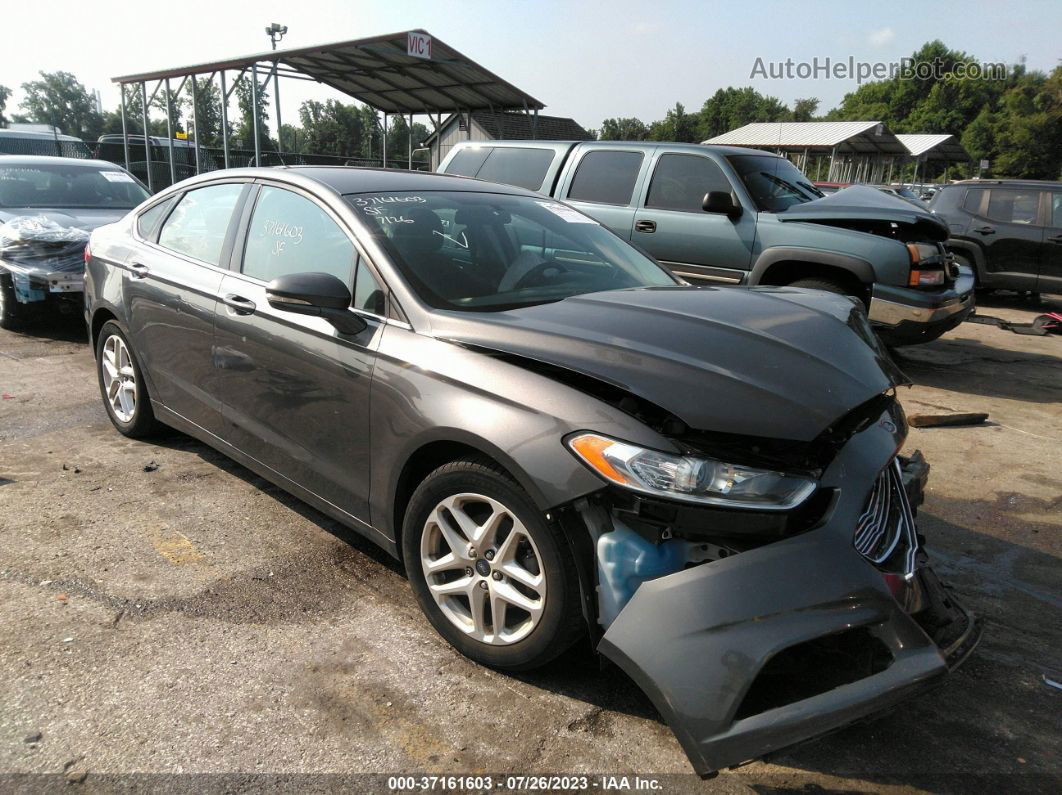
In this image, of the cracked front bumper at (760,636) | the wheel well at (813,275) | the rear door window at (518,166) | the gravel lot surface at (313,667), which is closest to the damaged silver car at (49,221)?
the gravel lot surface at (313,667)

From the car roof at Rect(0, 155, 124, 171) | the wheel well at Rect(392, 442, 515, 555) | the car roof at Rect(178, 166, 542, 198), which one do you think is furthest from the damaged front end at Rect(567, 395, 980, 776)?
the car roof at Rect(0, 155, 124, 171)

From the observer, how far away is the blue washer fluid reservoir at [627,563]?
2111 mm

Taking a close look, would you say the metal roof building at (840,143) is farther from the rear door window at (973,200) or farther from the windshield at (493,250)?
the windshield at (493,250)

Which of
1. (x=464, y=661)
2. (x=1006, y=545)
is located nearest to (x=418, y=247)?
(x=464, y=661)

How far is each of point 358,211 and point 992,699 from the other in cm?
291

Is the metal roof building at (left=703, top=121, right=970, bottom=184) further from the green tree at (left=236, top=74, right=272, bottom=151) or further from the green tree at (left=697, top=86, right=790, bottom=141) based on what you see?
the green tree at (left=697, top=86, right=790, bottom=141)

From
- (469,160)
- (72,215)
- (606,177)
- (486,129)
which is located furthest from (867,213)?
(486,129)

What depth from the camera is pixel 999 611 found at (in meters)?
3.12

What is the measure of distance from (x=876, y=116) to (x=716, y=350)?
11095 centimetres

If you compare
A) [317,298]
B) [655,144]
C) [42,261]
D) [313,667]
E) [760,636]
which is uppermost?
[655,144]

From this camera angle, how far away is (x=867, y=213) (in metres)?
6.61

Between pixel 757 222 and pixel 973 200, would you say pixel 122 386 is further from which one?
pixel 973 200

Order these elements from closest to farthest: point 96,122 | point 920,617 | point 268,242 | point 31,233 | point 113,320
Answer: point 920,617 → point 268,242 → point 113,320 → point 31,233 → point 96,122

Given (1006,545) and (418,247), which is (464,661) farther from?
(1006,545)
